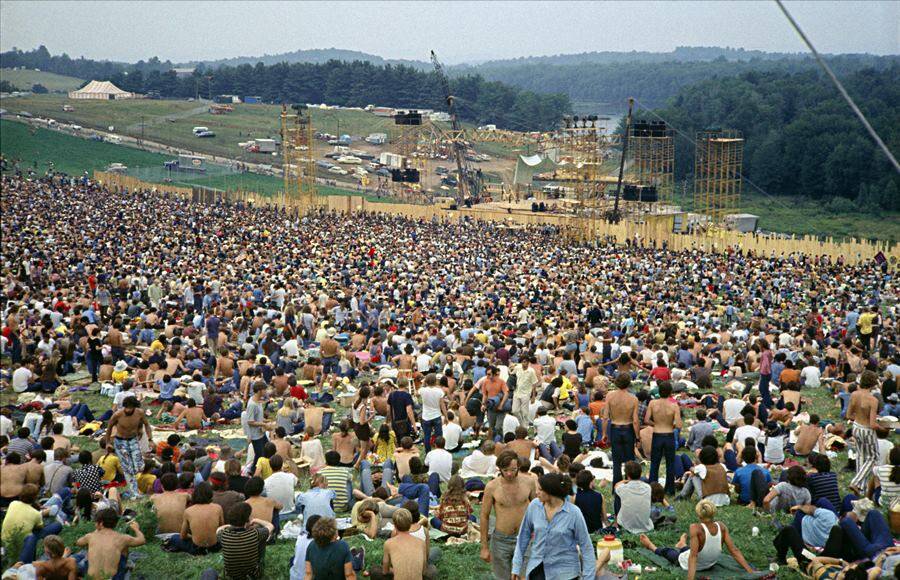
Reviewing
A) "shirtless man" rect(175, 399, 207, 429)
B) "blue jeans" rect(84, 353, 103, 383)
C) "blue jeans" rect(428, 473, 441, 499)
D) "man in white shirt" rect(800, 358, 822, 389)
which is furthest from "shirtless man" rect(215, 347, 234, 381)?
"man in white shirt" rect(800, 358, 822, 389)

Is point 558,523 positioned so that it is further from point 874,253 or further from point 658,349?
point 874,253

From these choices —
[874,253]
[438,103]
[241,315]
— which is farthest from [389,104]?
[241,315]

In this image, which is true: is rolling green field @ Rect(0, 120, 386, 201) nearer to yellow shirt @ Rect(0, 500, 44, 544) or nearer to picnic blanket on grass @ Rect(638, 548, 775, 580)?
yellow shirt @ Rect(0, 500, 44, 544)

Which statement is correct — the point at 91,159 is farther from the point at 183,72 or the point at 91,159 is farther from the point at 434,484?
the point at 434,484

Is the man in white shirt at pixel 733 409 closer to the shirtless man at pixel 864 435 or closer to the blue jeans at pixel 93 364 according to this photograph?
the shirtless man at pixel 864 435

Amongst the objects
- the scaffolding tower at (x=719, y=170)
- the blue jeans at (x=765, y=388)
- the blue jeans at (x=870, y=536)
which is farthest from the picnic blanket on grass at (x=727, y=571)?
the scaffolding tower at (x=719, y=170)

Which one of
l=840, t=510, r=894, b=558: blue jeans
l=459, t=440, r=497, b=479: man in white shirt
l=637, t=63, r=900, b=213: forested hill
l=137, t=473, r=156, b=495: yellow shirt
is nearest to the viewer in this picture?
l=840, t=510, r=894, b=558: blue jeans

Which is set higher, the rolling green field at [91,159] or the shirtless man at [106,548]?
the rolling green field at [91,159]
